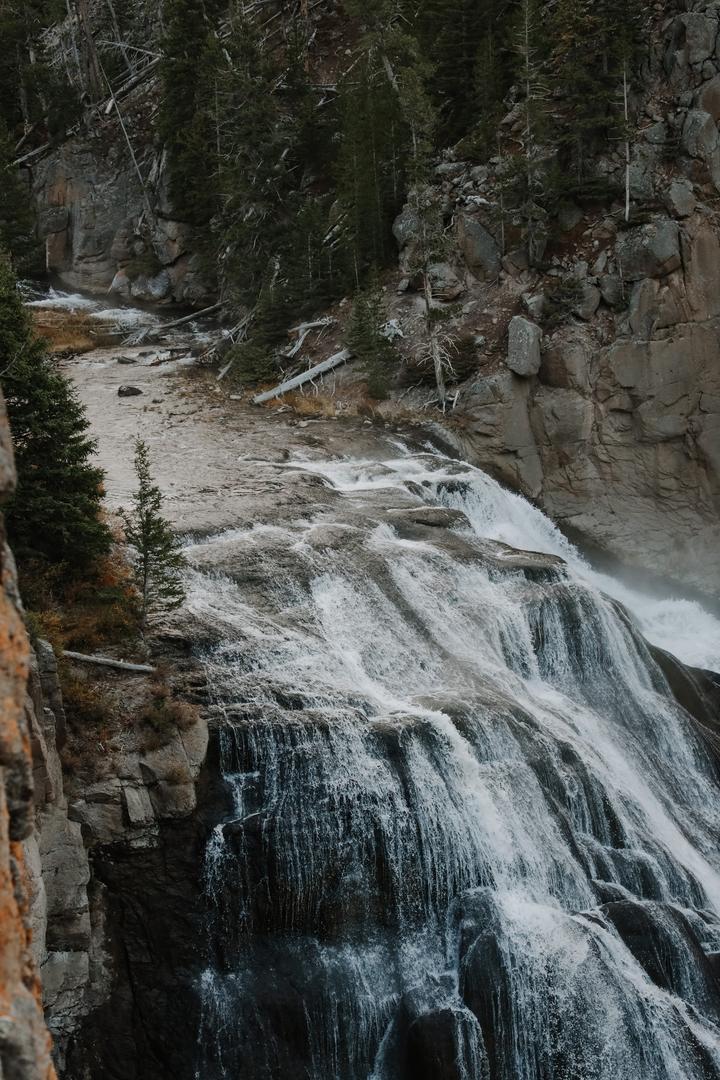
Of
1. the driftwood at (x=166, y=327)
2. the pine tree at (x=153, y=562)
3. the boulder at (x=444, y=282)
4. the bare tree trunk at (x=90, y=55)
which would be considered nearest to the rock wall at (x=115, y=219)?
the driftwood at (x=166, y=327)

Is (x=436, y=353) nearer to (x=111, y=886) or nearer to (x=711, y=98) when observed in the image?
(x=711, y=98)

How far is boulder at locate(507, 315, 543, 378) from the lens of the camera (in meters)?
32.6

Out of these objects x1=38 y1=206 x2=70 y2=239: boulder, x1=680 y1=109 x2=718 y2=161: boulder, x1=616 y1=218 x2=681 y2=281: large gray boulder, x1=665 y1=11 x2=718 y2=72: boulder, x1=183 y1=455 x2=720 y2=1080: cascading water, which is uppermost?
x1=665 y1=11 x2=718 y2=72: boulder

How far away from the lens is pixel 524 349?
107 feet

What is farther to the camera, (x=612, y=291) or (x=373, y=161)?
(x=373, y=161)

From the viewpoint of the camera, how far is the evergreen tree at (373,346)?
115 ft

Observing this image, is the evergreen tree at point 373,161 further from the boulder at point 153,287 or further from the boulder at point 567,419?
the boulder at point 153,287

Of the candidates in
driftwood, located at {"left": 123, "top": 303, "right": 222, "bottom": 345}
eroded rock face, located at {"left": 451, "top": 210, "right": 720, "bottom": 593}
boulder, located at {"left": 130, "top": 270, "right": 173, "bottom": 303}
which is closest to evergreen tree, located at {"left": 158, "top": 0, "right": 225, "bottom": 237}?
boulder, located at {"left": 130, "top": 270, "right": 173, "bottom": 303}

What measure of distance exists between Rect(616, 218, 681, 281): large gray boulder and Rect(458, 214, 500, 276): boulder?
5518 millimetres

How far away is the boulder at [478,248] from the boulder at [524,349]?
4.98 metres

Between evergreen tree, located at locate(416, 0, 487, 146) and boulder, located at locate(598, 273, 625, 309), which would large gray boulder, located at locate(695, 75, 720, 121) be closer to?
boulder, located at locate(598, 273, 625, 309)

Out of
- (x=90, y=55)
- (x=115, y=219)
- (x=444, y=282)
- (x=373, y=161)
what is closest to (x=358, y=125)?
(x=373, y=161)

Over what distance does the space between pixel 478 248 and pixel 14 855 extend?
34573 millimetres

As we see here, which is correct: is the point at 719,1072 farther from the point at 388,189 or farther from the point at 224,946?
the point at 388,189
